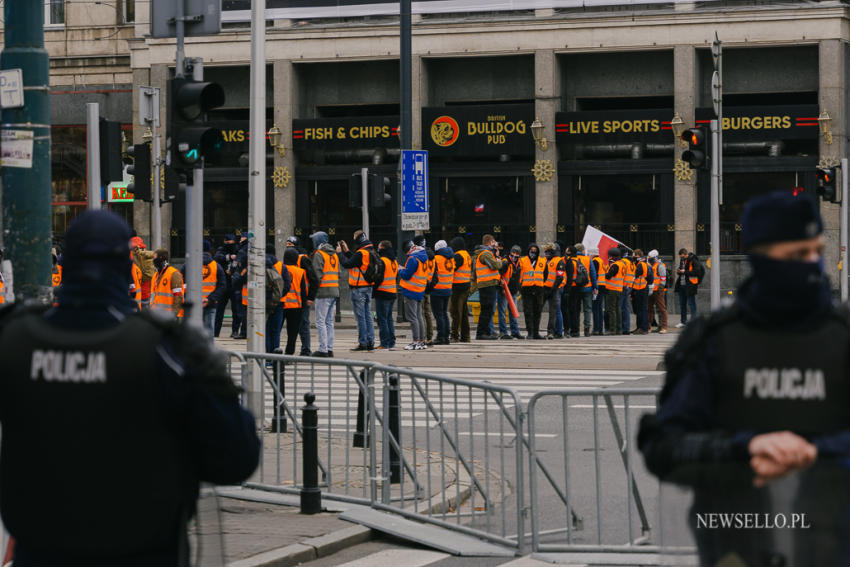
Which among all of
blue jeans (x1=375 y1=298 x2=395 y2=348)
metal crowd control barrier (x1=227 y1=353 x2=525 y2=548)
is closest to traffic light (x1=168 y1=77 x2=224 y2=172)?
metal crowd control barrier (x1=227 y1=353 x2=525 y2=548)

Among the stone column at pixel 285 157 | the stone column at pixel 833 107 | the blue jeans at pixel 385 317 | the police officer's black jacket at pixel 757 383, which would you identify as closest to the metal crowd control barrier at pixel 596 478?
the police officer's black jacket at pixel 757 383

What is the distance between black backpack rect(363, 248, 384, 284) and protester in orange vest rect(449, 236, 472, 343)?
1.99 metres

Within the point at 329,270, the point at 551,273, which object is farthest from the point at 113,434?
the point at 551,273

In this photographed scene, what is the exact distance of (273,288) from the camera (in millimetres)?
19375

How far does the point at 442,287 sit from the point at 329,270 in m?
2.64

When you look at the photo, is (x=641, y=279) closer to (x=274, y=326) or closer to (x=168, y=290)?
(x=274, y=326)

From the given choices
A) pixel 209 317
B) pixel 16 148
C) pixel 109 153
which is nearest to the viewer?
pixel 16 148

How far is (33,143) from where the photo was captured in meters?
7.63

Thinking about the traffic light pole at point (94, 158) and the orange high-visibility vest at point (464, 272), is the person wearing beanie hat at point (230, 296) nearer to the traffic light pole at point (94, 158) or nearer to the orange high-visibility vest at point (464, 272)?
the orange high-visibility vest at point (464, 272)

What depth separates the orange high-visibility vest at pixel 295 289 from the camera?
795 inches

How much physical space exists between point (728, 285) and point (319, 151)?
37.1ft

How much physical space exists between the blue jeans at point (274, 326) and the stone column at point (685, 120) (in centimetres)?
1679

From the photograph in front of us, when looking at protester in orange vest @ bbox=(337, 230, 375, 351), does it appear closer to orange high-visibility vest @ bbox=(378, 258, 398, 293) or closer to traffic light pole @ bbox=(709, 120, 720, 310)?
orange high-visibility vest @ bbox=(378, 258, 398, 293)

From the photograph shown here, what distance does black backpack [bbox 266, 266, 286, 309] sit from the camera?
19328 millimetres
